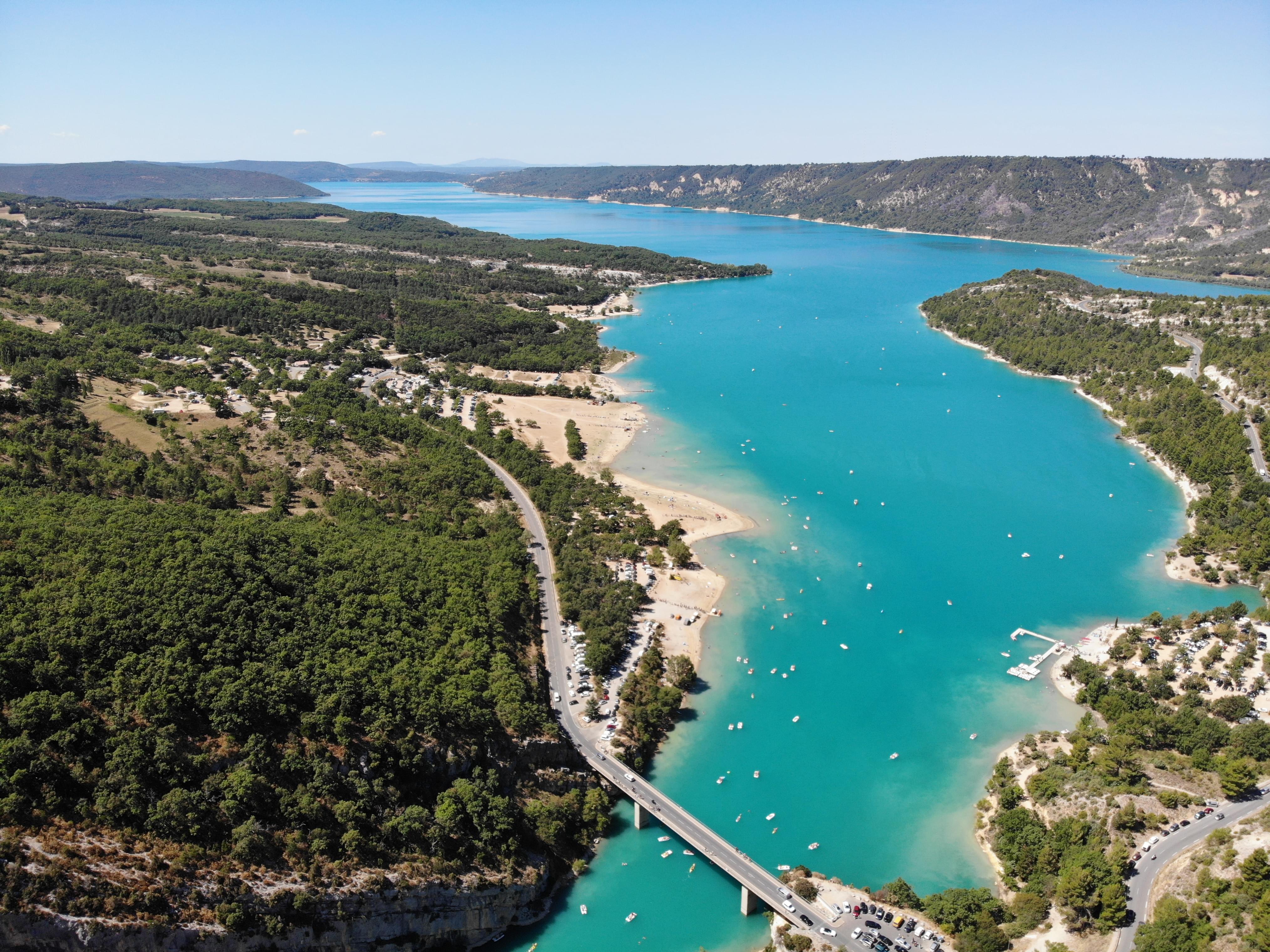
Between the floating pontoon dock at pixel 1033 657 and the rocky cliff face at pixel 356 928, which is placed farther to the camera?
the floating pontoon dock at pixel 1033 657

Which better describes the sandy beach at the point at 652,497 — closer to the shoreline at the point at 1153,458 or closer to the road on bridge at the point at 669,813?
the road on bridge at the point at 669,813

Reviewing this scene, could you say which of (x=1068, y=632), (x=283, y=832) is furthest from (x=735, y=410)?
(x=283, y=832)

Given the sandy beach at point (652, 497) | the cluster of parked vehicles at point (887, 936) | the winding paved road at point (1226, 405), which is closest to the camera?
the cluster of parked vehicles at point (887, 936)

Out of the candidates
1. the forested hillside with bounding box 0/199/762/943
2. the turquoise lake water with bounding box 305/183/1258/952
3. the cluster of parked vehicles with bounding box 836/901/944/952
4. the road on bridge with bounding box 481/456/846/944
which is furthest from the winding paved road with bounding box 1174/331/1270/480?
the road on bridge with bounding box 481/456/846/944

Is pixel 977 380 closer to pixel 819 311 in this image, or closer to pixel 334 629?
pixel 819 311

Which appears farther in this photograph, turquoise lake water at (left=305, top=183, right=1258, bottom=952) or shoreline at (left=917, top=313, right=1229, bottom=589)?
shoreline at (left=917, top=313, right=1229, bottom=589)

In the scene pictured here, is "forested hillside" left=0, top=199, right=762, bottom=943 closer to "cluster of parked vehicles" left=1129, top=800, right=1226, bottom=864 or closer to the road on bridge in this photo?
the road on bridge

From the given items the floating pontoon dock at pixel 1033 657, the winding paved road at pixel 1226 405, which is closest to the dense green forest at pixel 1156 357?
the winding paved road at pixel 1226 405

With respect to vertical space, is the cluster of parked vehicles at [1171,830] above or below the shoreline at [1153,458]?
below
